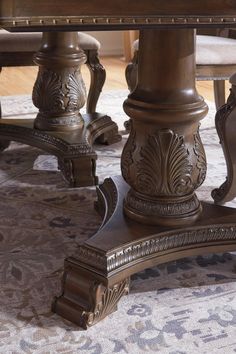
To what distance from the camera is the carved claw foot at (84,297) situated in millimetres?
1304

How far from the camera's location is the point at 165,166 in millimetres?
1444

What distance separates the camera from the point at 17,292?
1454 mm

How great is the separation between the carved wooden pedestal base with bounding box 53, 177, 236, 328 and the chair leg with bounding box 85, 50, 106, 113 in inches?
51.6

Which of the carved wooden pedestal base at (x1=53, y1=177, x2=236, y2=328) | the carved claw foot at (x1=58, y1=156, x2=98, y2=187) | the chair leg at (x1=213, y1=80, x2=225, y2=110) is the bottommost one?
the carved claw foot at (x1=58, y1=156, x2=98, y2=187)

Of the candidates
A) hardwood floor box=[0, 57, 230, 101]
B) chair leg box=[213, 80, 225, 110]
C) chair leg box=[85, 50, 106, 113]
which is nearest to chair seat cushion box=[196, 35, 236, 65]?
chair leg box=[213, 80, 225, 110]

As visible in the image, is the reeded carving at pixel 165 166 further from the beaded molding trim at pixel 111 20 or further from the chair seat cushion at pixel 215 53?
the chair seat cushion at pixel 215 53

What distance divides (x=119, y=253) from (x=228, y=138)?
2.27 ft

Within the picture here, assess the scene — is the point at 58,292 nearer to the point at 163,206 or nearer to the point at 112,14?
the point at 163,206

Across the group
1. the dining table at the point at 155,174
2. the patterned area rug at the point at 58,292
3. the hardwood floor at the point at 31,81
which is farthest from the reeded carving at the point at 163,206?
the hardwood floor at the point at 31,81

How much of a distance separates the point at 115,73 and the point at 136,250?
13.1 feet

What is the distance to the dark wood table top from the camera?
1033 millimetres

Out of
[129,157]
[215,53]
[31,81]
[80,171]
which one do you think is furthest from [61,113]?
[31,81]

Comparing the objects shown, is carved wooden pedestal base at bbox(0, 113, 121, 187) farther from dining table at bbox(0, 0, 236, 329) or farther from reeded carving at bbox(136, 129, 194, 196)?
reeded carving at bbox(136, 129, 194, 196)

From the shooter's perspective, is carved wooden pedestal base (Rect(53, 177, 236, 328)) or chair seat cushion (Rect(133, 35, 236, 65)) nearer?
carved wooden pedestal base (Rect(53, 177, 236, 328))
